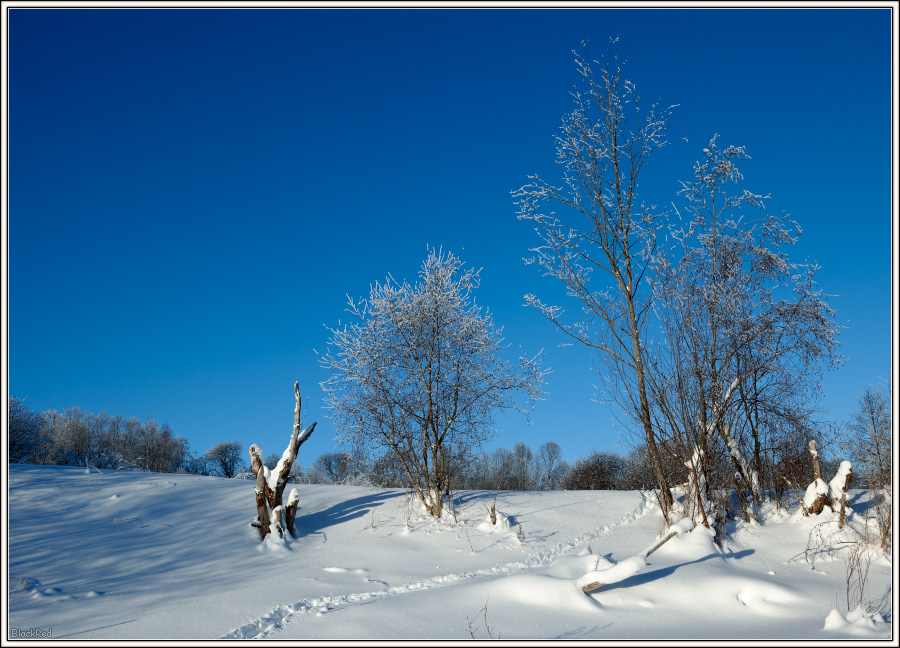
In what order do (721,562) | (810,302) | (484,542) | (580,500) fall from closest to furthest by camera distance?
(721,562) < (484,542) < (810,302) < (580,500)

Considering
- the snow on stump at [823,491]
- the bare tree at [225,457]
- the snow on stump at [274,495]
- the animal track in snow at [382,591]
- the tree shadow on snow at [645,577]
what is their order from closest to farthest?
1. the animal track in snow at [382,591]
2. the tree shadow on snow at [645,577]
3. the snow on stump at [274,495]
4. the snow on stump at [823,491]
5. the bare tree at [225,457]

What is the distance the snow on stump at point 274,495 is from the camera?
9.88 meters

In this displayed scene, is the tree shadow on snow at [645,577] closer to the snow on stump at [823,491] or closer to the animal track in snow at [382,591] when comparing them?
the animal track in snow at [382,591]

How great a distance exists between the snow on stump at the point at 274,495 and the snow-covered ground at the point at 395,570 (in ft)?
1.04

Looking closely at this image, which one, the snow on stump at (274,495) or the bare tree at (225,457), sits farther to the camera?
the bare tree at (225,457)

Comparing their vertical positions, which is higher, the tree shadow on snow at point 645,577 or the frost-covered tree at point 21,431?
the frost-covered tree at point 21,431

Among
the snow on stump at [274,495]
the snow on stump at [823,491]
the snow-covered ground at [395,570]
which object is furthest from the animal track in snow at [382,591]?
the snow on stump at [823,491]

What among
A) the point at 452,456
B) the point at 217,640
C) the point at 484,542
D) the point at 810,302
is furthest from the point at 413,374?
the point at 810,302

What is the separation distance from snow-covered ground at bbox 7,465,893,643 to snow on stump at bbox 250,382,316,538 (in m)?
0.32

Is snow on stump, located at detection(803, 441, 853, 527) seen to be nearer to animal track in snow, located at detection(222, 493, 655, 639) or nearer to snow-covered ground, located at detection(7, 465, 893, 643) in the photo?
snow-covered ground, located at detection(7, 465, 893, 643)

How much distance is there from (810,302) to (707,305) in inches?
83.8

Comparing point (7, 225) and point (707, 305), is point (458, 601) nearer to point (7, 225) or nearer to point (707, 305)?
point (7, 225)

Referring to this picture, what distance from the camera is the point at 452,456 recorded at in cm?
1242

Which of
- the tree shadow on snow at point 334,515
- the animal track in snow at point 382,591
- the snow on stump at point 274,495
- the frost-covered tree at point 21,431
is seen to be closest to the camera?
the animal track in snow at point 382,591
